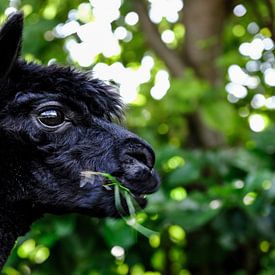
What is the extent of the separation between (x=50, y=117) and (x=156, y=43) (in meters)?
3.73

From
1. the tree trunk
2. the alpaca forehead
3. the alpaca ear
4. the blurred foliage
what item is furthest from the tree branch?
the alpaca ear

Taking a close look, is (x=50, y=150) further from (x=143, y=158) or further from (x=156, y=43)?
(x=156, y=43)

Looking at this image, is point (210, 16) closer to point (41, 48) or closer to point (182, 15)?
point (182, 15)

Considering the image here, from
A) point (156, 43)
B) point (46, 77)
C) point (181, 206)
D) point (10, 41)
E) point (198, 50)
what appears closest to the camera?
point (10, 41)

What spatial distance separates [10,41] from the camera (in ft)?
9.13

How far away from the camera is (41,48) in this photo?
560 centimetres

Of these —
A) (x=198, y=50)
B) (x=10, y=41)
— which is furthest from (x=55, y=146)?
(x=198, y=50)

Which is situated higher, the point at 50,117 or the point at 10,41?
the point at 10,41

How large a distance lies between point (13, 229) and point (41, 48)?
117 inches

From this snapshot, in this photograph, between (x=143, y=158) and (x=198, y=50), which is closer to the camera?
(x=143, y=158)

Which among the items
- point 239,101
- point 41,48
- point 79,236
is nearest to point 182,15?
point 239,101

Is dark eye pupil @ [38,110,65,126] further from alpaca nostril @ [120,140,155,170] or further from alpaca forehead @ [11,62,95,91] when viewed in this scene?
alpaca nostril @ [120,140,155,170]

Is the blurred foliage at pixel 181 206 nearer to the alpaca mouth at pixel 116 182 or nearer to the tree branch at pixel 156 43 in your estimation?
the tree branch at pixel 156 43

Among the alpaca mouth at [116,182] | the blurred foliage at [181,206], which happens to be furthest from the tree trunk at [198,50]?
the alpaca mouth at [116,182]
